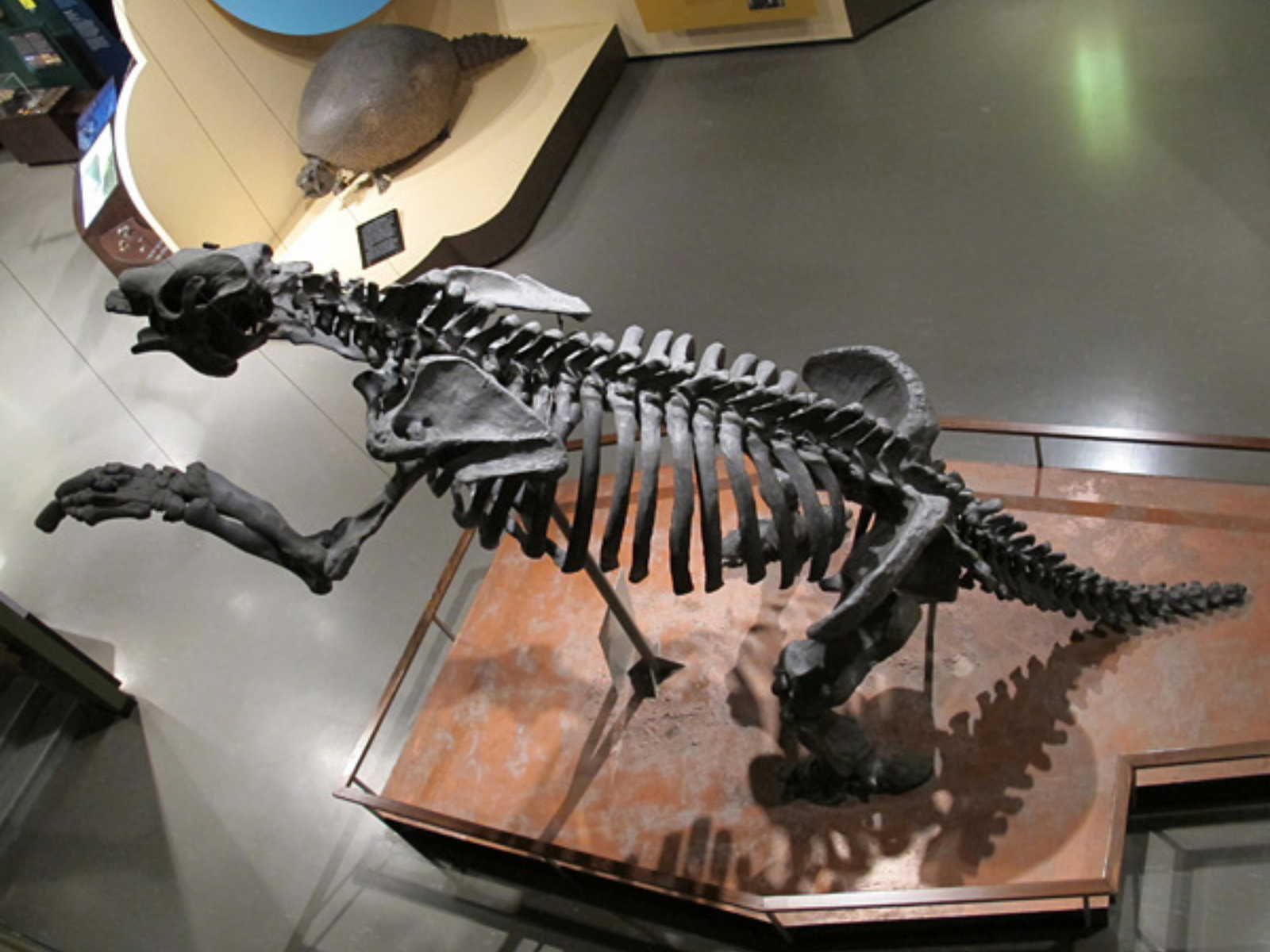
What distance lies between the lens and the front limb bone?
2.80 m

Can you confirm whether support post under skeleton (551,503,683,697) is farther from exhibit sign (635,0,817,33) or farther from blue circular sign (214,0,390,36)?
blue circular sign (214,0,390,36)

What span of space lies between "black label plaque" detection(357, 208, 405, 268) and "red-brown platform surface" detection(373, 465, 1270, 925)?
2109 millimetres

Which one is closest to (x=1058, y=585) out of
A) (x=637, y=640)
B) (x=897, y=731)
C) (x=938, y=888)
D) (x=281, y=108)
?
(x=897, y=731)

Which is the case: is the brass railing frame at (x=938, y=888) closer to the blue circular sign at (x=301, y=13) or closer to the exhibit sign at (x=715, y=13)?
the exhibit sign at (x=715, y=13)

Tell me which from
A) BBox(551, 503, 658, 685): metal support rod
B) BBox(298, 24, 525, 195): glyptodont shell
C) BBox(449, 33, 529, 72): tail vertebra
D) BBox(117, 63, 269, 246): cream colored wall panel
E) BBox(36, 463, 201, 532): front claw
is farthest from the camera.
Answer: BBox(449, 33, 529, 72): tail vertebra

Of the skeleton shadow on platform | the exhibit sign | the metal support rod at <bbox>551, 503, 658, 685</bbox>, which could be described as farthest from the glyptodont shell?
the skeleton shadow on platform

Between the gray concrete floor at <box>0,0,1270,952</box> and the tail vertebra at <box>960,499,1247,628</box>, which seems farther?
the gray concrete floor at <box>0,0,1270,952</box>

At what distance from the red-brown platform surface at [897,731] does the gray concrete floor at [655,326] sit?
0.35 m

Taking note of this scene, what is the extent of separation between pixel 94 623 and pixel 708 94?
426 centimetres

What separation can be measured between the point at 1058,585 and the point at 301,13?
515 cm

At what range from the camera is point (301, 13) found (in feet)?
20.1

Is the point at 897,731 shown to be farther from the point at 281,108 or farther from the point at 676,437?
the point at 281,108

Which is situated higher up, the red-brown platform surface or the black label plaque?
the black label plaque

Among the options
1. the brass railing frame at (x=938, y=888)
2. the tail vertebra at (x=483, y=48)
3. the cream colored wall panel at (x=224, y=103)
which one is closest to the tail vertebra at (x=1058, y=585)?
the brass railing frame at (x=938, y=888)
